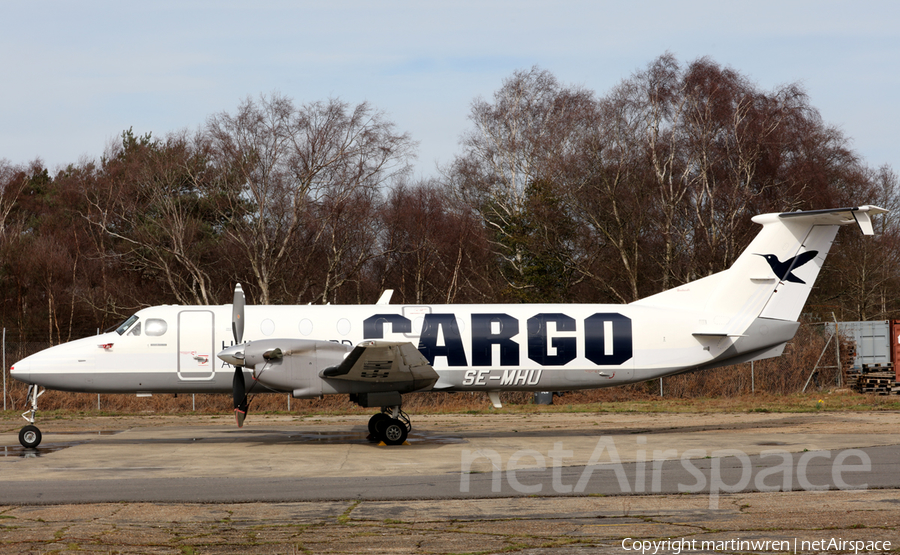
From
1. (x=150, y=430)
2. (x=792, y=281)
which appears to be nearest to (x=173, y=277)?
(x=150, y=430)

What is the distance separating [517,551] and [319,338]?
31.5ft

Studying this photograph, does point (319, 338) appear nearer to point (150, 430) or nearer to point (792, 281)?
point (150, 430)

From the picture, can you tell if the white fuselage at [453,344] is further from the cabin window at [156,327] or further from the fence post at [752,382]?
the fence post at [752,382]

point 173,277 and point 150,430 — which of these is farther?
point 173,277

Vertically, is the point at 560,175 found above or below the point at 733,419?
above

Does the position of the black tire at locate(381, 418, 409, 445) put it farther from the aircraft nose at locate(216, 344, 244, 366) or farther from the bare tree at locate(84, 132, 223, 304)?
the bare tree at locate(84, 132, 223, 304)

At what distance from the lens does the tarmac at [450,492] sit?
7.36 meters

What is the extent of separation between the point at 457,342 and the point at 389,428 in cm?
230

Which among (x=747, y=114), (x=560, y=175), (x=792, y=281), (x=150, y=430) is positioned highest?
(x=747, y=114)

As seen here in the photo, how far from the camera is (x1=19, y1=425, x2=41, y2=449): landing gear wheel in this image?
14.7 metres

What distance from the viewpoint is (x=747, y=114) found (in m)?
35.3
